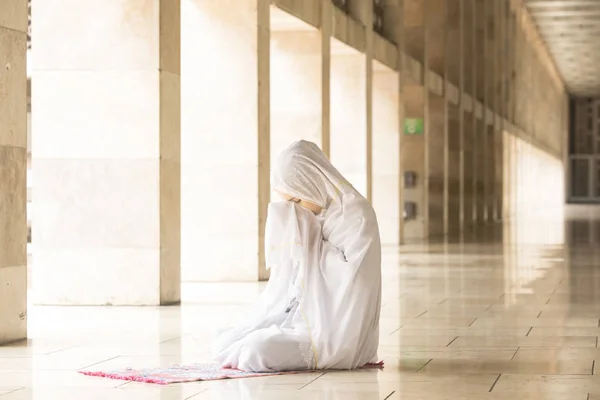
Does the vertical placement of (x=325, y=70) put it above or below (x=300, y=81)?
above

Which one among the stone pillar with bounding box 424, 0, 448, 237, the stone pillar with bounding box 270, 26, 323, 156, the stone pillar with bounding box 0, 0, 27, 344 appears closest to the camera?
the stone pillar with bounding box 0, 0, 27, 344

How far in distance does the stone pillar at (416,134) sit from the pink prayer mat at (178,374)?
22.3m

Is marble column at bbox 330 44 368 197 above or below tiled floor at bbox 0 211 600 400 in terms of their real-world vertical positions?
above

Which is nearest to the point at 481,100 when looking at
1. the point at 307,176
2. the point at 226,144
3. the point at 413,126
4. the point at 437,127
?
the point at 437,127

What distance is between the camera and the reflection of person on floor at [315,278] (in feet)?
26.7

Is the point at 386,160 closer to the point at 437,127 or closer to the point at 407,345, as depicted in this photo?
the point at 437,127

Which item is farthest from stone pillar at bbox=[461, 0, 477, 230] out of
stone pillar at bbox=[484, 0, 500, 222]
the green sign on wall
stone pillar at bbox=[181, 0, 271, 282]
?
stone pillar at bbox=[181, 0, 271, 282]

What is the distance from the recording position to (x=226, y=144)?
17.3 meters

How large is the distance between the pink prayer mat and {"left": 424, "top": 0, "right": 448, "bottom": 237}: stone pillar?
25.4 metres

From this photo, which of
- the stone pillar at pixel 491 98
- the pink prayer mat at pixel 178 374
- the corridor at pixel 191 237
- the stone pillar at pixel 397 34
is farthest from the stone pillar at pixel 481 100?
the pink prayer mat at pixel 178 374

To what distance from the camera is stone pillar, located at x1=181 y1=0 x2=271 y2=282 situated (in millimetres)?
17109

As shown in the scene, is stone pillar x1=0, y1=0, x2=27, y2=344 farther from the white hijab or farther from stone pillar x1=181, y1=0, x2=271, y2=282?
stone pillar x1=181, y1=0, x2=271, y2=282

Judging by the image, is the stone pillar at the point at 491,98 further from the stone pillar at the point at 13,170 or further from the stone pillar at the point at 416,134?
the stone pillar at the point at 13,170

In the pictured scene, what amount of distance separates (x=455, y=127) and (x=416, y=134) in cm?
632
